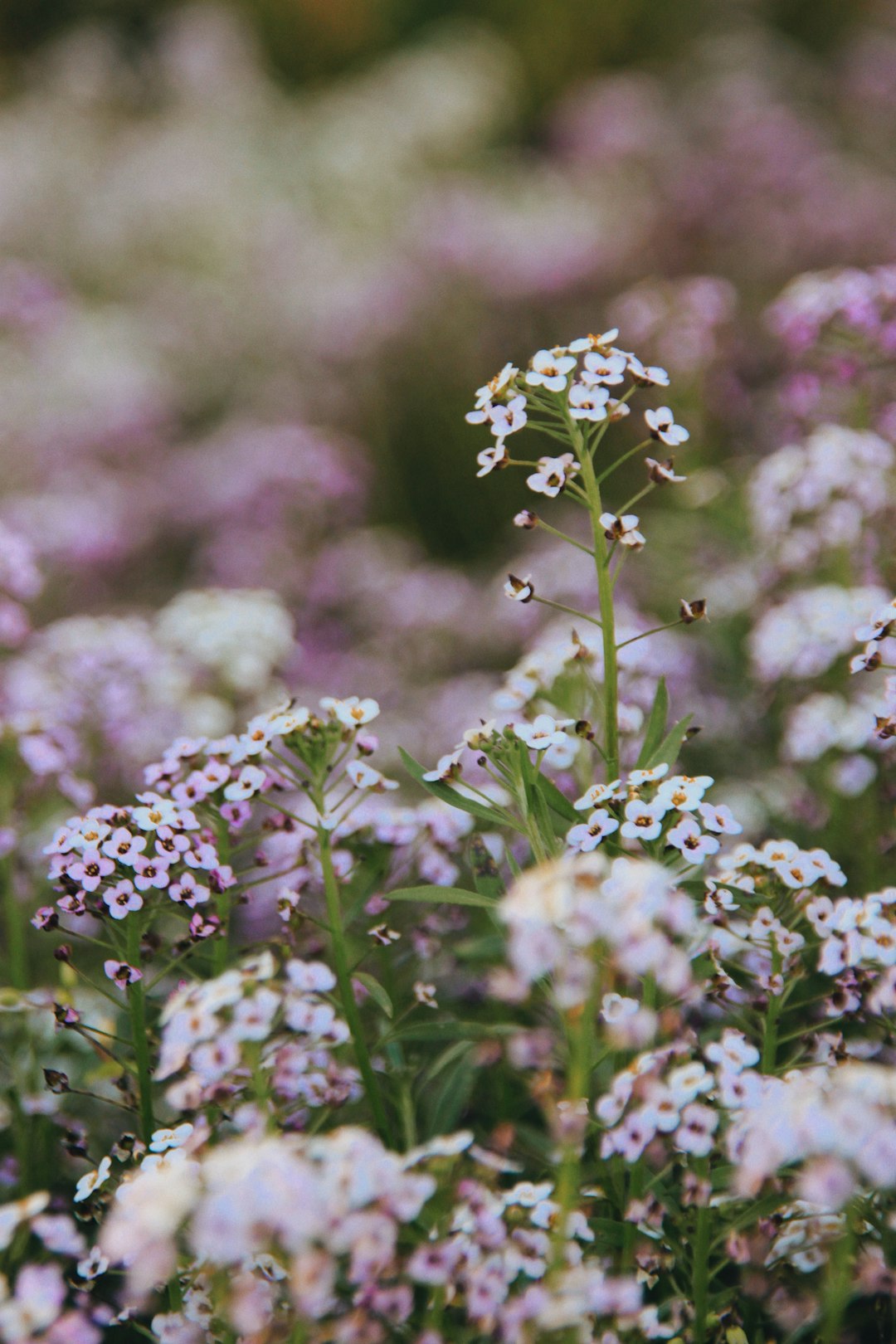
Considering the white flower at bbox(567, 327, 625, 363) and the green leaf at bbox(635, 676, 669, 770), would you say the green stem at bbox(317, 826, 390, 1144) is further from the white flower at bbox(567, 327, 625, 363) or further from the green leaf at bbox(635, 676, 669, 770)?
the white flower at bbox(567, 327, 625, 363)

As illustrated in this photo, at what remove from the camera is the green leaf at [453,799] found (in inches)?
88.0

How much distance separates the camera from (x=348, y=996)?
2307mm

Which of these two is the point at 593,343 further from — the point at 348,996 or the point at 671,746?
the point at 348,996

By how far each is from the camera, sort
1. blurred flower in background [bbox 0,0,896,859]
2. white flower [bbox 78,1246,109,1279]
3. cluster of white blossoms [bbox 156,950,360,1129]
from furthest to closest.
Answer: blurred flower in background [bbox 0,0,896,859] < white flower [bbox 78,1246,109,1279] < cluster of white blossoms [bbox 156,950,360,1129]

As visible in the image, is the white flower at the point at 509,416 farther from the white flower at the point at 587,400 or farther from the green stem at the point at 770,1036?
the green stem at the point at 770,1036

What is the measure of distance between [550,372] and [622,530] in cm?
36

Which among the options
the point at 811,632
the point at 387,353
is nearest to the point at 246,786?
the point at 811,632

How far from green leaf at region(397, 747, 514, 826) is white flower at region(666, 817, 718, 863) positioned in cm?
33

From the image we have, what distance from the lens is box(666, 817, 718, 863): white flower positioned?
207 cm

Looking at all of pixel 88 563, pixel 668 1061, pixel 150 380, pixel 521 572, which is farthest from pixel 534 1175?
pixel 150 380

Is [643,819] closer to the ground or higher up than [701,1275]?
higher up

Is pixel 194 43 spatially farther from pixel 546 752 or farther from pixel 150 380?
pixel 546 752

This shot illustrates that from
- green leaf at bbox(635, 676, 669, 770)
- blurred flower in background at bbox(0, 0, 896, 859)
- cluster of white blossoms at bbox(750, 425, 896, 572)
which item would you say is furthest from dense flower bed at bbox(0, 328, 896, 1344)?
blurred flower in background at bbox(0, 0, 896, 859)

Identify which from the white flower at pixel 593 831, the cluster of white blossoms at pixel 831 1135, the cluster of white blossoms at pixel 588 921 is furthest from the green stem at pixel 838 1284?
the white flower at pixel 593 831
